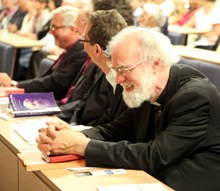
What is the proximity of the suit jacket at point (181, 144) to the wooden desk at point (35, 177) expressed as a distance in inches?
2.4

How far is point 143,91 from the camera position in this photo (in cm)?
188

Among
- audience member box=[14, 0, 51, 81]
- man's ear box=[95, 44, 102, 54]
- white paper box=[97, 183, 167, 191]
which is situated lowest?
audience member box=[14, 0, 51, 81]

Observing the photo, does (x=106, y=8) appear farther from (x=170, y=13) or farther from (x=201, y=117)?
(x=170, y=13)

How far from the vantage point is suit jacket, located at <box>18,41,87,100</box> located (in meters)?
3.55

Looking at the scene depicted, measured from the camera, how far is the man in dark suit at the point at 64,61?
356cm

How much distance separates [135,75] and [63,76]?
5.84ft

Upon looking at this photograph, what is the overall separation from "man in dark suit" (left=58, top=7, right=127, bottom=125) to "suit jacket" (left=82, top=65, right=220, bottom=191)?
67 cm

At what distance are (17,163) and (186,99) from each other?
805mm

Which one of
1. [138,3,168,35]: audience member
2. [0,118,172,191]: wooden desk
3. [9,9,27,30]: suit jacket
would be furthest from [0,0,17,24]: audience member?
[0,118,172,191]: wooden desk

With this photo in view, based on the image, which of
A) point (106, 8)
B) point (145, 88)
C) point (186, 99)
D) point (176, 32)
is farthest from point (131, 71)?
point (176, 32)

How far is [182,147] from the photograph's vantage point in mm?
1756

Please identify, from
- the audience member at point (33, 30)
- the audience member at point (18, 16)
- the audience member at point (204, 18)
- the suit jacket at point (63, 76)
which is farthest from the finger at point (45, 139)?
the audience member at point (18, 16)

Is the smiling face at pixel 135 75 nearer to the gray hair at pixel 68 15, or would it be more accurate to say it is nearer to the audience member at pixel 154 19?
the gray hair at pixel 68 15

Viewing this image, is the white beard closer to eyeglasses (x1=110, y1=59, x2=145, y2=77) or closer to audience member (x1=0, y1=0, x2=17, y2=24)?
eyeglasses (x1=110, y1=59, x2=145, y2=77)
